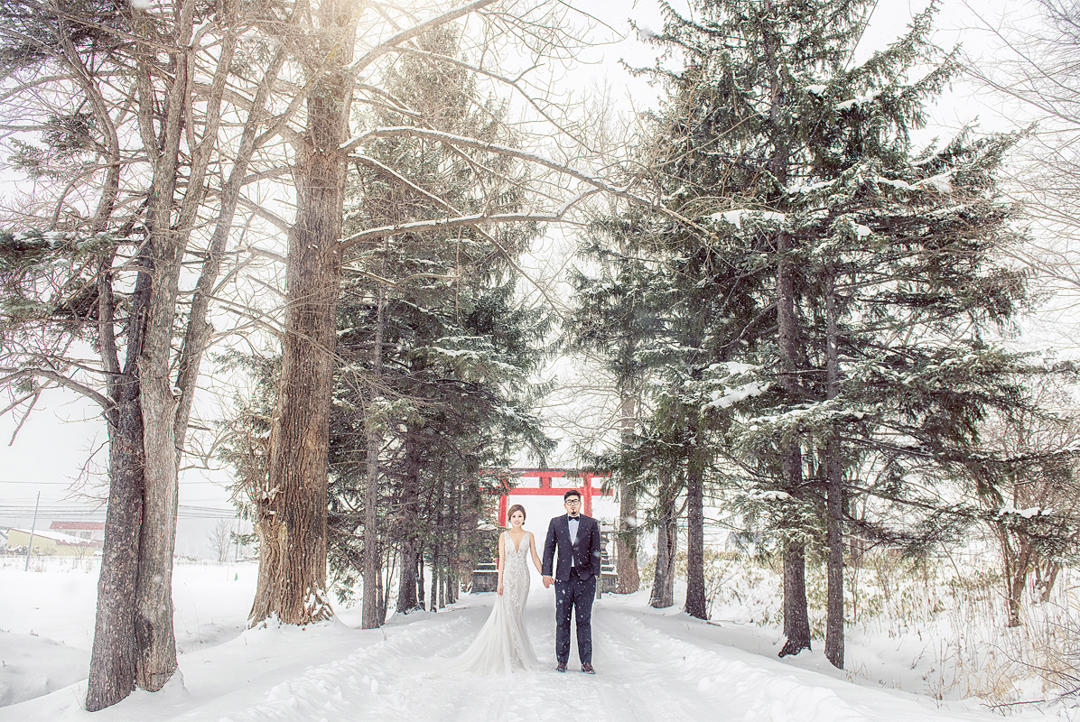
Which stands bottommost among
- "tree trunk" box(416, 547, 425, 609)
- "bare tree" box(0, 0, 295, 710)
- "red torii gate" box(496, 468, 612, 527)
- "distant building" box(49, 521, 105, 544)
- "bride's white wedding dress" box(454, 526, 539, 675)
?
"distant building" box(49, 521, 105, 544)

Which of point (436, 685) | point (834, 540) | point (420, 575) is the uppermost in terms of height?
point (834, 540)

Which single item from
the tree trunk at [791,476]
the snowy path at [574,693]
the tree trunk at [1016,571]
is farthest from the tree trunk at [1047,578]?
the snowy path at [574,693]

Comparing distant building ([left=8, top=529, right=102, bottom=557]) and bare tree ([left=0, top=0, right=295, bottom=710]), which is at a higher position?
bare tree ([left=0, top=0, right=295, bottom=710])

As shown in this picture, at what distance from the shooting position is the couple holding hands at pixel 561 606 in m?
6.29

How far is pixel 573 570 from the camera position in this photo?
6508 millimetres

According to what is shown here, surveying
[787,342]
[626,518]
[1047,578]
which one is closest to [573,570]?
[787,342]

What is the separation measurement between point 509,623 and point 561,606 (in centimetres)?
68

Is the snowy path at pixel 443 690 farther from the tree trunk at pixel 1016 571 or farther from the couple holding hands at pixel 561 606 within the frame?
the tree trunk at pixel 1016 571

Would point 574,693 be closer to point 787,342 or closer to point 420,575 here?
point 787,342

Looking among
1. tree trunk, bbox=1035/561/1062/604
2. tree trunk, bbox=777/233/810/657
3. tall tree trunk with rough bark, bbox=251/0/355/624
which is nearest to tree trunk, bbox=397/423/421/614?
tall tree trunk with rough bark, bbox=251/0/355/624

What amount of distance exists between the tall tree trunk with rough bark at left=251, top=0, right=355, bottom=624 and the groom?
2.86 meters

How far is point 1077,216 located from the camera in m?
5.72

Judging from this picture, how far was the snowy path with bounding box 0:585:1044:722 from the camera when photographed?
405cm

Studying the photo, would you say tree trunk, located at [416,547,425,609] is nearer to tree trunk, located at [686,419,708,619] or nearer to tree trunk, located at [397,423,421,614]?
tree trunk, located at [397,423,421,614]
